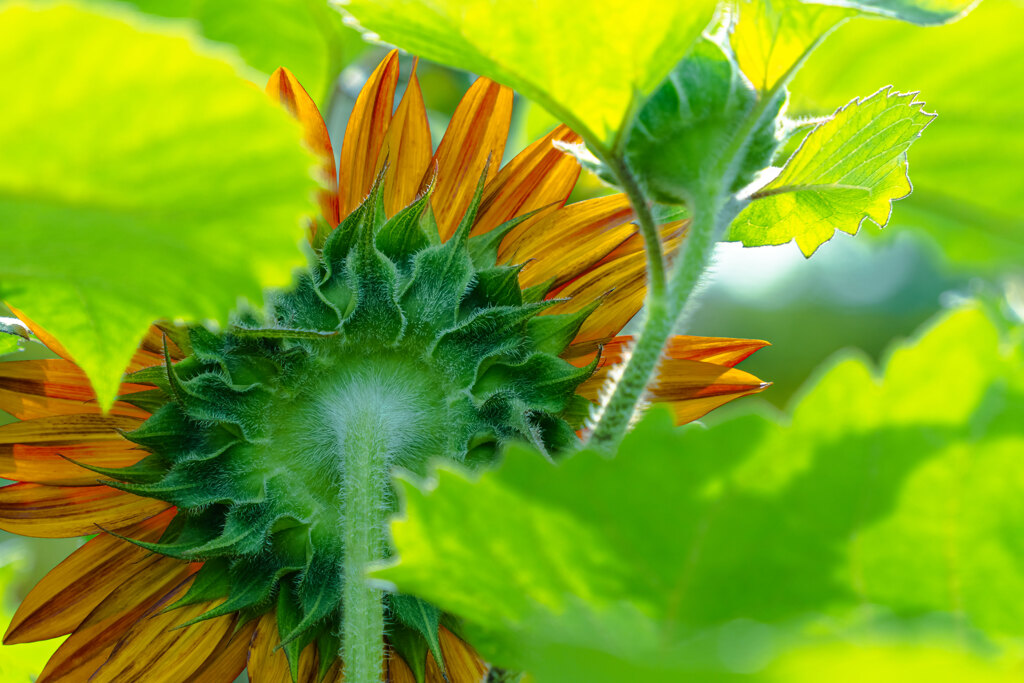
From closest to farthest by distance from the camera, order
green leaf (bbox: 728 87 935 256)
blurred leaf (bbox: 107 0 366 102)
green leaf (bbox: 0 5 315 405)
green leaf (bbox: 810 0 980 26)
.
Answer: green leaf (bbox: 0 5 315 405) < green leaf (bbox: 810 0 980 26) < green leaf (bbox: 728 87 935 256) < blurred leaf (bbox: 107 0 366 102)

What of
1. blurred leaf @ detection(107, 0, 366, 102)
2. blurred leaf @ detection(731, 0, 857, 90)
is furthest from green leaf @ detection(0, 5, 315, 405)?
blurred leaf @ detection(107, 0, 366, 102)

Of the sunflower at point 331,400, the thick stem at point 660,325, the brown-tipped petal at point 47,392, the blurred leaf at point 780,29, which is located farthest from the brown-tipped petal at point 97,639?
the blurred leaf at point 780,29

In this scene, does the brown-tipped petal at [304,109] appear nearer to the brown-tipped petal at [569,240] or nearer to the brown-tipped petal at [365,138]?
the brown-tipped petal at [365,138]

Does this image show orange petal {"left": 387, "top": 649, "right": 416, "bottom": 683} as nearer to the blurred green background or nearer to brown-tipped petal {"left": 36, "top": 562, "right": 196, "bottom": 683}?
brown-tipped petal {"left": 36, "top": 562, "right": 196, "bottom": 683}

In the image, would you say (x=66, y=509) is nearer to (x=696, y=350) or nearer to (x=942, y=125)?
(x=696, y=350)

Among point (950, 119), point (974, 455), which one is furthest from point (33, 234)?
point (950, 119)

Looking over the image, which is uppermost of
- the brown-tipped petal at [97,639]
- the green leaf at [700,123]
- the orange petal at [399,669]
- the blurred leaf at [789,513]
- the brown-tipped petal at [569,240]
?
the brown-tipped petal at [569,240]
